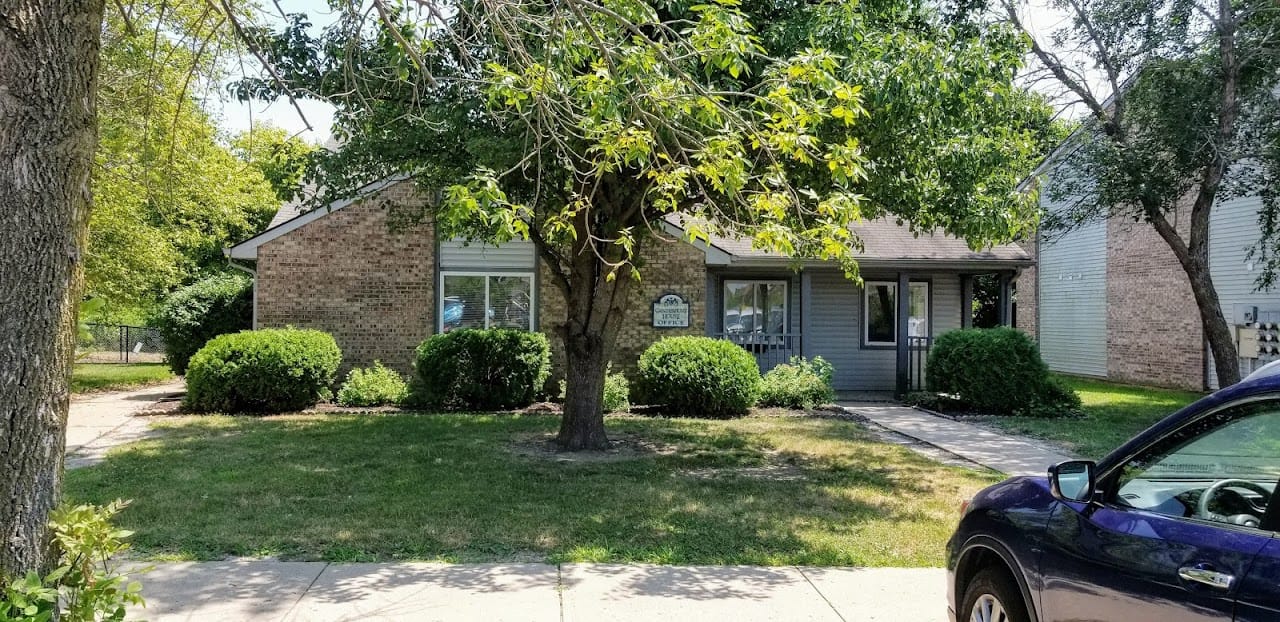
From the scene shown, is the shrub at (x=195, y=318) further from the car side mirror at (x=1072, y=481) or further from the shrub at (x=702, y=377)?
the car side mirror at (x=1072, y=481)

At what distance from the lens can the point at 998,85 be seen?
26.0 feet

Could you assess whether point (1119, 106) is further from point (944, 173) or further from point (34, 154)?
point (34, 154)

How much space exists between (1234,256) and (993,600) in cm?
1842

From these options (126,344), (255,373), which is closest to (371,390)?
(255,373)

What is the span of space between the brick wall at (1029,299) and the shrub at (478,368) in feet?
55.9

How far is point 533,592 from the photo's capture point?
17.2 ft

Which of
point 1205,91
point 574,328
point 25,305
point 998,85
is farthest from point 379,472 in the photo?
point 1205,91

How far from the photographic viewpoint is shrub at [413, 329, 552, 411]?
14117 millimetres

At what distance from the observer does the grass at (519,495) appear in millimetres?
6238

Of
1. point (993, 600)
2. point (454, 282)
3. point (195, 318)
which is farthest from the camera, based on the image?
point (195, 318)

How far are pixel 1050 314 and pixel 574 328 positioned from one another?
19.5 meters

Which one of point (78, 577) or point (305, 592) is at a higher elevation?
point (78, 577)

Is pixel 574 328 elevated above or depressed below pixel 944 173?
below

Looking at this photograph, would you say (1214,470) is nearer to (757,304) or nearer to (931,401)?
(931,401)
